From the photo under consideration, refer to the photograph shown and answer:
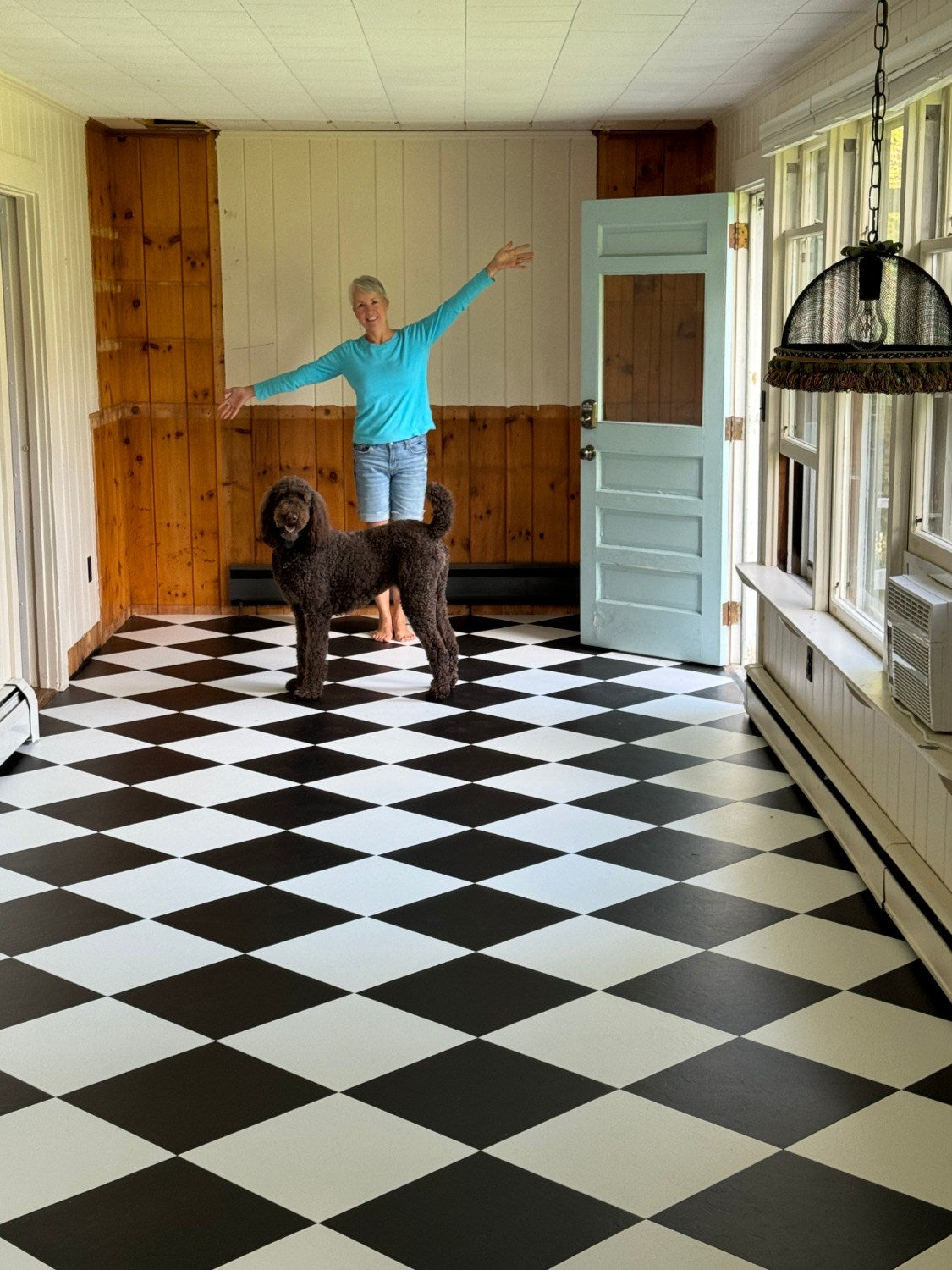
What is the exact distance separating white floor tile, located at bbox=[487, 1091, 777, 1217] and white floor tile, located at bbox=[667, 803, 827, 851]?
1.56 meters

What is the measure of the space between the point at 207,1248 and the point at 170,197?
590cm

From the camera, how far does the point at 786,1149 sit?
8.32 feet

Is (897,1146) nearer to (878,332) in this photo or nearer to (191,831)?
(878,332)

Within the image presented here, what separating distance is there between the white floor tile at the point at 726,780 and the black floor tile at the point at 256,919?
1.44 metres

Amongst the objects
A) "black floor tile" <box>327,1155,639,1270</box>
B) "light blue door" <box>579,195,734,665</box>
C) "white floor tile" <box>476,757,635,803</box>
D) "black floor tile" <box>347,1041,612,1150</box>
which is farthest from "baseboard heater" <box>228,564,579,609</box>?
"black floor tile" <box>327,1155,639,1270</box>

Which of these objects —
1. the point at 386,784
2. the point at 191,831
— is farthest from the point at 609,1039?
the point at 386,784

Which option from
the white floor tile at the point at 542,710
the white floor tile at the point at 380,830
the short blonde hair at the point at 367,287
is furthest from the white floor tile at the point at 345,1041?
the short blonde hair at the point at 367,287

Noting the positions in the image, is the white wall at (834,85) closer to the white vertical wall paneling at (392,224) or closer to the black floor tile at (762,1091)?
the white vertical wall paneling at (392,224)

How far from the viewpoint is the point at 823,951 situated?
133 inches

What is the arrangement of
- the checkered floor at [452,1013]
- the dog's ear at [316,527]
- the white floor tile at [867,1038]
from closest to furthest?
1. the checkered floor at [452,1013]
2. the white floor tile at [867,1038]
3. the dog's ear at [316,527]

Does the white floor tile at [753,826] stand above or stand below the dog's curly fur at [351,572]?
below

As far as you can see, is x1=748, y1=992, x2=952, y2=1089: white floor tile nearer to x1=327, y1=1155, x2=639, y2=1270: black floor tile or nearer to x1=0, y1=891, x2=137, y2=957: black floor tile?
x1=327, y1=1155, x2=639, y2=1270: black floor tile

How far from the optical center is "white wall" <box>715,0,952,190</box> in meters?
Answer: 3.42

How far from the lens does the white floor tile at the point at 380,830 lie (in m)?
4.14
